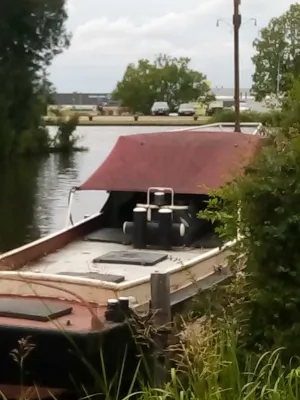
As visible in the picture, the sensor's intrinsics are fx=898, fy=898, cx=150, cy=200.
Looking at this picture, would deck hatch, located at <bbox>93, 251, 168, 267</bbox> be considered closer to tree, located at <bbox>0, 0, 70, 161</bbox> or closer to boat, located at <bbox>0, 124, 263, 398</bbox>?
boat, located at <bbox>0, 124, 263, 398</bbox>

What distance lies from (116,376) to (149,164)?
5837mm

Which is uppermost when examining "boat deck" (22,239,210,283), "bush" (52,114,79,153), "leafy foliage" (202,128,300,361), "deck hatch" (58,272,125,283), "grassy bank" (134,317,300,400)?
"leafy foliage" (202,128,300,361)

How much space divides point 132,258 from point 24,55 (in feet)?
135

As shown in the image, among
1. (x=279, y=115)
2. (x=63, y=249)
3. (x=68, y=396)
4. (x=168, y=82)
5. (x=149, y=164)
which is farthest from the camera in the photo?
(x=168, y=82)

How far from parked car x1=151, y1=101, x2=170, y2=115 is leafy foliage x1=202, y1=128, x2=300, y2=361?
120174mm

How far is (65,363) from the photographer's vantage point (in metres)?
8.69

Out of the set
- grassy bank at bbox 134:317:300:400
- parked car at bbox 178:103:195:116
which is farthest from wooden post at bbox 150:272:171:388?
parked car at bbox 178:103:195:116

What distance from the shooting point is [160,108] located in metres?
129

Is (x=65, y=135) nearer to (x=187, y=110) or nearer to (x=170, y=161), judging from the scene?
(x=170, y=161)

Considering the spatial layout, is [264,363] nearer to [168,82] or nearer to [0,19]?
[0,19]

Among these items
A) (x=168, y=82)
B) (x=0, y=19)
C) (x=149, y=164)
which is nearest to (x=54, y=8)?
(x=0, y=19)

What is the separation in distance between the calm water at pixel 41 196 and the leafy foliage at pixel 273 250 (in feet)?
62.4

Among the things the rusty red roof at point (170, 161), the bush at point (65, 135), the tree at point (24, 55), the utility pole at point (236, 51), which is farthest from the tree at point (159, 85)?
the rusty red roof at point (170, 161)

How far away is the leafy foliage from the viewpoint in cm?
653
